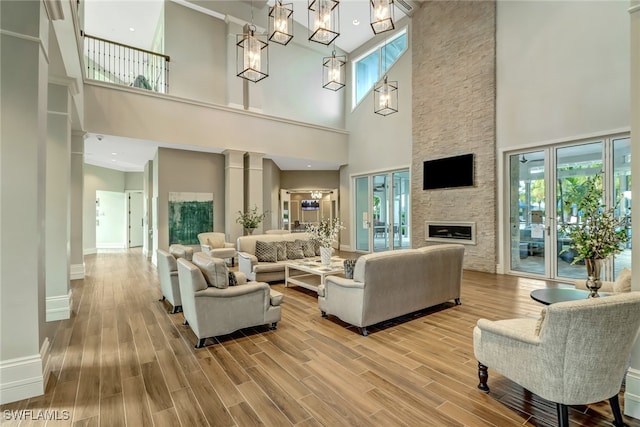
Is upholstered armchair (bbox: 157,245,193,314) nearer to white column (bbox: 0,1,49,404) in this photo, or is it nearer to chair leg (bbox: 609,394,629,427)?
white column (bbox: 0,1,49,404)

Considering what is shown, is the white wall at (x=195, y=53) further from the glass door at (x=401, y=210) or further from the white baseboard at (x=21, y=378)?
the white baseboard at (x=21, y=378)

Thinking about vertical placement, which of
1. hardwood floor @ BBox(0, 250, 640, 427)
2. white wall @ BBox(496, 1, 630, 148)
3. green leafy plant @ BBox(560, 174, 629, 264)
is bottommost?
hardwood floor @ BBox(0, 250, 640, 427)

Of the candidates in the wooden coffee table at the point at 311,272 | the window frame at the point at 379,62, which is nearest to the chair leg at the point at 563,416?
the wooden coffee table at the point at 311,272

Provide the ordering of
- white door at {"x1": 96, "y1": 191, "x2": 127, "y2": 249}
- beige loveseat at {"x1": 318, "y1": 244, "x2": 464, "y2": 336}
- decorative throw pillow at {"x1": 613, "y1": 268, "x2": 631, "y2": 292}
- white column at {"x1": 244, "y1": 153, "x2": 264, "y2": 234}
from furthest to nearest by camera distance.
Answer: white door at {"x1": 96, "y1": 191, "x2": 127, "y2": 249}
white column at {"x1": 244, "y1": 153, "x2": 264, "y2": 234}
beige loveseat at {"x1": 318, "y1": 244, "x2": 464, "y2": 336}
decorative throw pillow at {"x1": 613, "y1": 268, "x2": 631, "y2": 292}

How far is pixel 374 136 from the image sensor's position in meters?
9.75

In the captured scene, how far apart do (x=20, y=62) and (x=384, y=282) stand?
3.72m

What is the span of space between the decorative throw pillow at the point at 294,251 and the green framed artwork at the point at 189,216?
3606 mm

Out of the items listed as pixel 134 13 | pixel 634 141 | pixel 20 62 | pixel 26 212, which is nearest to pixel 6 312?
pixel 26 212

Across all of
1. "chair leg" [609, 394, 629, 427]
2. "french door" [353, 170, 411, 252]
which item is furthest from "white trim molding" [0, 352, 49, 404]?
"french door" [353, 170, 411, 252]

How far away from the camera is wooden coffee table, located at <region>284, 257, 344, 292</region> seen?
4.70m

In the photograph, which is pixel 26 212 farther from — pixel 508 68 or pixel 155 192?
pixel 508 68

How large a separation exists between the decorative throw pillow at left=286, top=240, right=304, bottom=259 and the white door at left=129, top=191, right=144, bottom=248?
8.76 metres

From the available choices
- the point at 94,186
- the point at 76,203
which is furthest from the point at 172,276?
the point at 94,186

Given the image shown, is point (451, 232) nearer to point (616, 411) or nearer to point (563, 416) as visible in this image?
point (616, 411)
